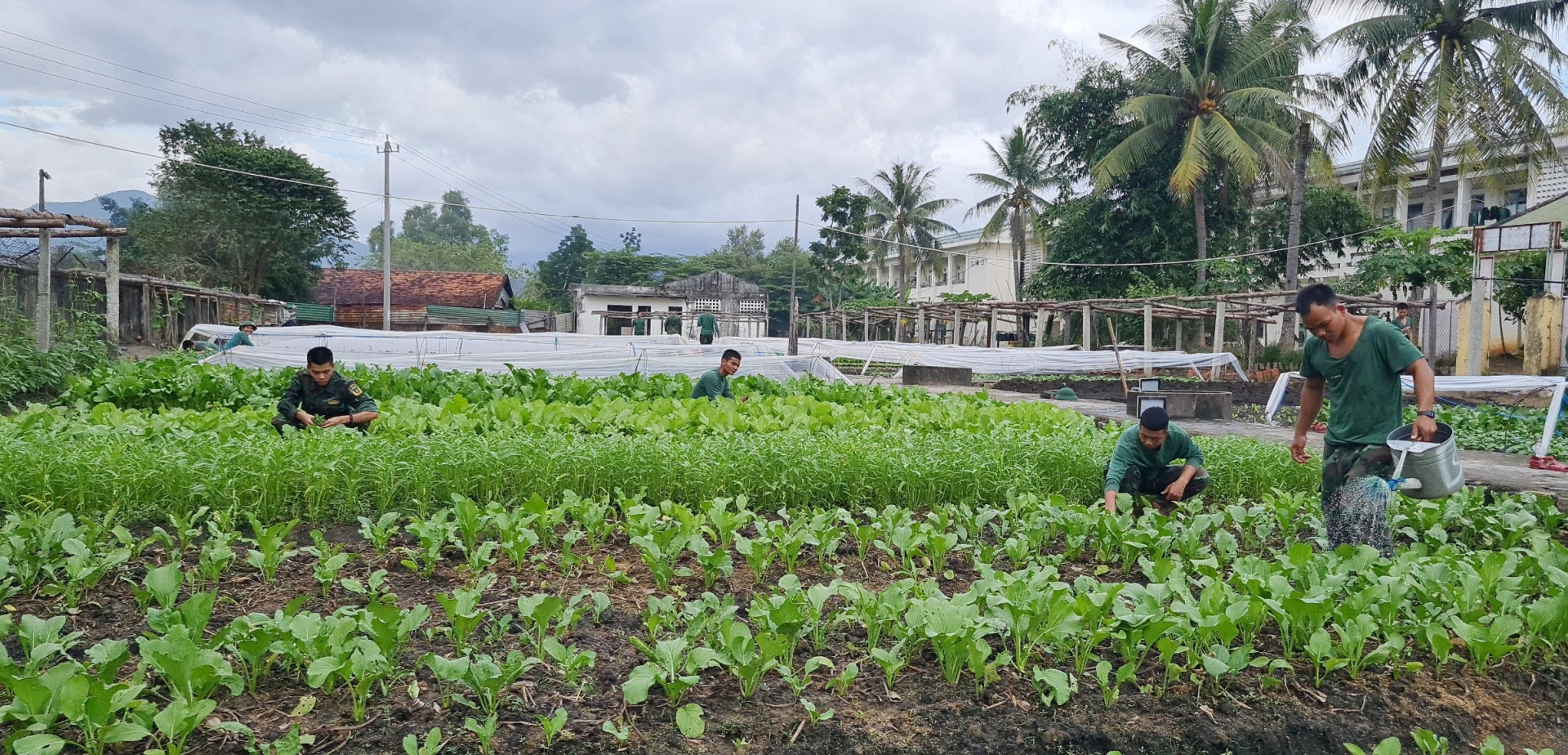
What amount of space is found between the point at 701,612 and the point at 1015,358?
17.5 m

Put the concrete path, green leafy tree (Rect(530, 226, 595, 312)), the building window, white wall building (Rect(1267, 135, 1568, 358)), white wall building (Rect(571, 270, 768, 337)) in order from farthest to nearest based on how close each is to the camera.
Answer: green leafy tree (Rect(530, 226, 595, 312)) < white wall building (Rect(571, 270, 768, 337)) < the building window < white wall building (Rect(1267, 135, 1568, 358)) < the concrete path

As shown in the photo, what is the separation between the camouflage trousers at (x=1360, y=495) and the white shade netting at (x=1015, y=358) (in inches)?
588

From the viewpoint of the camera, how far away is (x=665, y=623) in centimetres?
360

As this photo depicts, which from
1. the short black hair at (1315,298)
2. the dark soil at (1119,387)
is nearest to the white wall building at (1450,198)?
the dark soil at (1119,387)

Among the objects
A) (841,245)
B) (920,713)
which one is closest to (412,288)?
(841,245)

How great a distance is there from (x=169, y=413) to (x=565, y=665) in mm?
5936

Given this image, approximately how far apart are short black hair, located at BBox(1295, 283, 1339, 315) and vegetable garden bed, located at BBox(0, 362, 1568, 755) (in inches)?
44.8

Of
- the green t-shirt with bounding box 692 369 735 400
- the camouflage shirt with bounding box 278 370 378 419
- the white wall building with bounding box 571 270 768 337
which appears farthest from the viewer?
the white wall building with bounding box 571 270 768 337

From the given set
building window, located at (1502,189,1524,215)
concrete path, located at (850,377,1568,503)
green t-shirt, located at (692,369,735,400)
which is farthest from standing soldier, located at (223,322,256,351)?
building window, located at (1502,189,1524,215)

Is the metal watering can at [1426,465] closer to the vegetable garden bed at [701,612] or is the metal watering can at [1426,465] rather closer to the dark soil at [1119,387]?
the vegetable garden bed at [701,612]

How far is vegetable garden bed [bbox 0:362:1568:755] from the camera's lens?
2.95 m

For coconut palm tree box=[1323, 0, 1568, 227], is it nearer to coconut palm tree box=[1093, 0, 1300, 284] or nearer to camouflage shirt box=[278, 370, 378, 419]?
coconut palm tree box=[1093, 0, 1300, 284]

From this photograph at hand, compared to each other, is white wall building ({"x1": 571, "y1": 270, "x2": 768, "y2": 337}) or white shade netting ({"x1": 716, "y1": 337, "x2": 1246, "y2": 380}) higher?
white wall building ({"x1": 571, "y1": 270, "x2": 768, "y2": 337})

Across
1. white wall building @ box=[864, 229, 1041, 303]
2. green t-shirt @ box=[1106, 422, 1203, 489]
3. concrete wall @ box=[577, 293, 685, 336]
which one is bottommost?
green t-shirt @ box=[1106, 422, 1203, 489]
